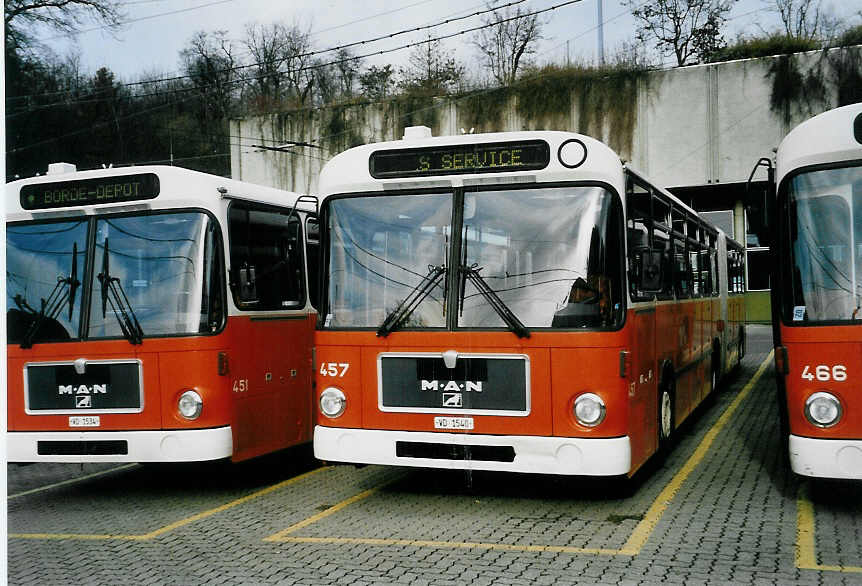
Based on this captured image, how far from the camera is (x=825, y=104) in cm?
3016

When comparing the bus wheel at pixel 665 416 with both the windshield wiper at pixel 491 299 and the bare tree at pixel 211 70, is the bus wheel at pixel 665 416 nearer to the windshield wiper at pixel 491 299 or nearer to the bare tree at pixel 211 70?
the windshield wiper at pixel 491 299

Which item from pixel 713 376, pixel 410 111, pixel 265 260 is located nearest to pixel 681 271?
pixel 713 376

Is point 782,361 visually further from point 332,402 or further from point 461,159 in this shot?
point 332,402

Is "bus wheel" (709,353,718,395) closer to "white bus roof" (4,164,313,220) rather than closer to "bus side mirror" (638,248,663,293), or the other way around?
"bus side mirror" (638,248,663,293)

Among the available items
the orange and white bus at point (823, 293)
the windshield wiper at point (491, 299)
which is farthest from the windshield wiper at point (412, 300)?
the orange and white bus at point (823, 293)

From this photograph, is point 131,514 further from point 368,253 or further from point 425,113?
point 425,113

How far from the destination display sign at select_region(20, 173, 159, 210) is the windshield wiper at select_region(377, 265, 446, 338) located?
2.58m

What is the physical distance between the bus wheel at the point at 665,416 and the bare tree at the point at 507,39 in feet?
20.4

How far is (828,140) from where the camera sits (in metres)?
7.25

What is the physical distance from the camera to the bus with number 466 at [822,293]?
701 cm

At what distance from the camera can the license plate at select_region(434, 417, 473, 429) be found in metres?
7.70

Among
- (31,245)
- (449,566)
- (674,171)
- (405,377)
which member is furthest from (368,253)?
(674,171)

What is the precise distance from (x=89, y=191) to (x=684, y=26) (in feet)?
72.4

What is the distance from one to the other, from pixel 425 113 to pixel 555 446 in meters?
23.9
